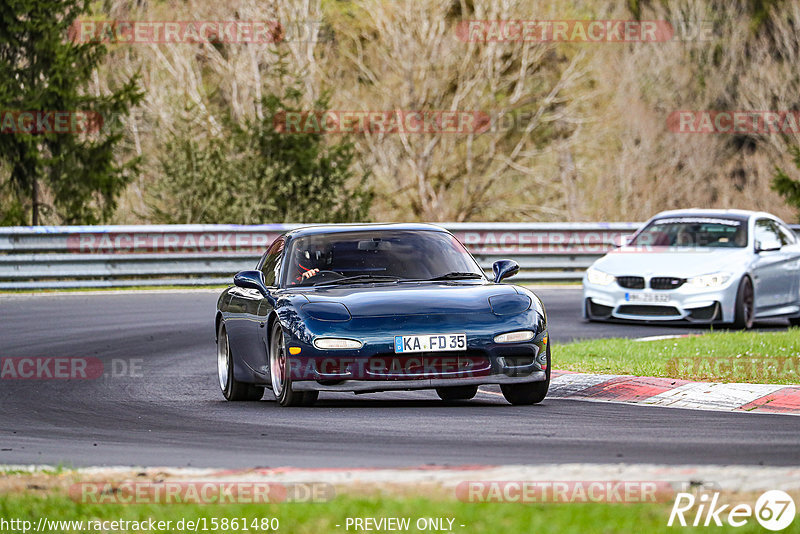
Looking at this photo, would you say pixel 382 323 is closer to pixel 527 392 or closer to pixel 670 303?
pixel 527 392

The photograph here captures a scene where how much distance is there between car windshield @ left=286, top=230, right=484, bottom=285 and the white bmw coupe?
278 inches

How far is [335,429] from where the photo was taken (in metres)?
9.47

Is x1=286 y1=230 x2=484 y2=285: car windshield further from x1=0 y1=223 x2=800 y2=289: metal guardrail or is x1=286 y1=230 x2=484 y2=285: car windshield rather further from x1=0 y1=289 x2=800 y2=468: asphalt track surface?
x1=0 y1=223 x2=800 y2=289: metal guardrail

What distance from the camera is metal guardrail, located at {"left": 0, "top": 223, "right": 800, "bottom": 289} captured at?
23.2 m

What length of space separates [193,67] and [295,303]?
114 ft

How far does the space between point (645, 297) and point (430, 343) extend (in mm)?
8795

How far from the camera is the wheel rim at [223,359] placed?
1251 centimetres

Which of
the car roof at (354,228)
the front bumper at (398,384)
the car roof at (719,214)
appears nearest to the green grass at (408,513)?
the front bumper at (398,384)

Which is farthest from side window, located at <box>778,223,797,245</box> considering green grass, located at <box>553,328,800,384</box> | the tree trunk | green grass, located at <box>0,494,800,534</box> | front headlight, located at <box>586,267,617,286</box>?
the tree trunk

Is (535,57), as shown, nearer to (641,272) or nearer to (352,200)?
(352,200)

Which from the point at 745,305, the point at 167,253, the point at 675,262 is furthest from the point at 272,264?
the point at 167,253

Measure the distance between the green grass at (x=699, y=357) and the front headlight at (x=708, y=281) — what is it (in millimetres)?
1597

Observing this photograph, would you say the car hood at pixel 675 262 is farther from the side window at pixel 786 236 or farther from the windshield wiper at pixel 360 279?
the windshield wiper at pixel 360 279

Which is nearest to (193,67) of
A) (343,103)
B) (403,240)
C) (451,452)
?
(343,103)
